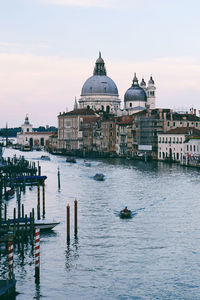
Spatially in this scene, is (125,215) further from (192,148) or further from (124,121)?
(124,121)

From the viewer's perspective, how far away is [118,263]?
2508 cm

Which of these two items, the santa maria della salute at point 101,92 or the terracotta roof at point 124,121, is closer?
the terracotta roof at point 124,121

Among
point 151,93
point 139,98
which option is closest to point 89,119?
point 139,98

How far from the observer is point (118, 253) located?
87.3ft

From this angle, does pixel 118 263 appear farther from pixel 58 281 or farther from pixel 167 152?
pixel 167 152

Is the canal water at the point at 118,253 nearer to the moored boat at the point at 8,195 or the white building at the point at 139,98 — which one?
the moored boat at the point at 8,195

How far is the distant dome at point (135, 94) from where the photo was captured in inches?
6078

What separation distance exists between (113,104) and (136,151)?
60.9 metres

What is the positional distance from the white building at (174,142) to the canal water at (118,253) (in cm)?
4394

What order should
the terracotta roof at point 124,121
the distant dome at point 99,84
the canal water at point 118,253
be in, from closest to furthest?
the canal water at point 118,253
the terracotta roof at point 124,121
the distant dome at point 99,84

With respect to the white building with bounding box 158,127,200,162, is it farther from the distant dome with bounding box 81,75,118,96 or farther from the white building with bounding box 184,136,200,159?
the distant dome with bounding box 81,75,118,96

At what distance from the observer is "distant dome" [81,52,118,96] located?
6644 inches

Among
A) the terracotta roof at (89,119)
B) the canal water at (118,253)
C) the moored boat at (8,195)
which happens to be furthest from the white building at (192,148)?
the terracotta roof at (89,119)

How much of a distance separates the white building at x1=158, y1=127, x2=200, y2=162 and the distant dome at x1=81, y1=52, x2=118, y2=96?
72077 millimetres
